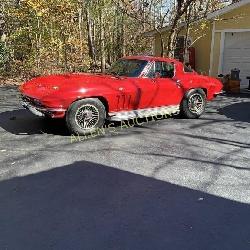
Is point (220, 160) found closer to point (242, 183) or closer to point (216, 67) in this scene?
point (242, 183)

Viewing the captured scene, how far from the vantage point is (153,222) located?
3.94 metres

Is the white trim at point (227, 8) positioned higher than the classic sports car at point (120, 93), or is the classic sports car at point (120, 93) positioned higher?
the white trim at point (227, 8)

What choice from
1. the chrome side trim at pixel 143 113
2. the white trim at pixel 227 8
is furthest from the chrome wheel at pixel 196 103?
the white trim at pixel 227 8

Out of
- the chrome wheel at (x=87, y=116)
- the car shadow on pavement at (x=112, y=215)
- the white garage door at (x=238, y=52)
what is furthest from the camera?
the white garage door at (x=238, y=52)

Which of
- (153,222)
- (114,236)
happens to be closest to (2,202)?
(114,236)

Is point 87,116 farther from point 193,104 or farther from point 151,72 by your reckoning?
point 193,104

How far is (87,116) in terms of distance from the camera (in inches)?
289

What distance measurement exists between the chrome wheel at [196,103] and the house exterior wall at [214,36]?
22.8 feet

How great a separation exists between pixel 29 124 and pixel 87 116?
157 cm

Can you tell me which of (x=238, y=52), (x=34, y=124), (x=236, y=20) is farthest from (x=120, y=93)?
(x=236, y=20)

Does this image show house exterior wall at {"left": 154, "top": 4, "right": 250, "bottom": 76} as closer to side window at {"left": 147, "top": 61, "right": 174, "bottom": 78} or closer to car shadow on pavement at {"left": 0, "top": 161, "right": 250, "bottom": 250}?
side window at {"left": 147, "top": 61, "right": 174, "bottom": 78}

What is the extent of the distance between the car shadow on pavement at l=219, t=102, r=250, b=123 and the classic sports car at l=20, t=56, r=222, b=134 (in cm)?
90

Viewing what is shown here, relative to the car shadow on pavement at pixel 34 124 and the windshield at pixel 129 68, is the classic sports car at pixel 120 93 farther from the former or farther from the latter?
the car shadow on pavement at pixel 34 124

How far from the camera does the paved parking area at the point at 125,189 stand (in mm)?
3641
